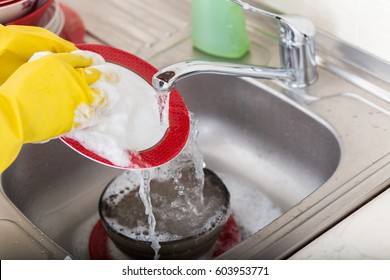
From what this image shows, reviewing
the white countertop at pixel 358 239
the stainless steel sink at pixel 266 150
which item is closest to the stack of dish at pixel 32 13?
the stainless steel sink at pixel 266 150

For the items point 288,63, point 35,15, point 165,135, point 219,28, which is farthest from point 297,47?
point 35,15

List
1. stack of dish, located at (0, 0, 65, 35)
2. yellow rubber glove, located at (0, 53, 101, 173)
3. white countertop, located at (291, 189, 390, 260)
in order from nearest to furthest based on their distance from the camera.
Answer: yellow rubber glove, located at (0, 53, 101, 173) → white countertop, located at (291, 189, 390, 260) → stack of dish, located at (0, 0, 65, 35)

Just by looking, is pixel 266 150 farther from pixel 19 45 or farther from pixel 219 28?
pixel 19 45

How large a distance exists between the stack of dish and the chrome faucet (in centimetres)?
35

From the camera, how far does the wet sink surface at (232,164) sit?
3.69ft

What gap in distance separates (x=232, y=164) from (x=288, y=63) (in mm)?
220

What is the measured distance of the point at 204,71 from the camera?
96 cm

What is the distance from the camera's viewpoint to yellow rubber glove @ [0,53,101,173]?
29.3 inches

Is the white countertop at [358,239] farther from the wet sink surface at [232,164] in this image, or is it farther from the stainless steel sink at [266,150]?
the wet sink surface at [232,164]

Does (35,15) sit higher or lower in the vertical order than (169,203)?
higher

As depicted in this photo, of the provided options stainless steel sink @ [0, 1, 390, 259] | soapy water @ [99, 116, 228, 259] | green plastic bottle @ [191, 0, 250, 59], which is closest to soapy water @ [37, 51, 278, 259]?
soapy water @ [99, 116, 228, 259]

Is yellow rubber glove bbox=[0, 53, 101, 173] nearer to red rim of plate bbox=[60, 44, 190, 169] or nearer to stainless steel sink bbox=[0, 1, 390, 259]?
red rim of plate bbox=[60, 44, 190, 169]

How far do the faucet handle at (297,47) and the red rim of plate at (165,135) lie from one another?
0.17 meters

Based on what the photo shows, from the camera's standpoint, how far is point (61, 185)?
1188mm
